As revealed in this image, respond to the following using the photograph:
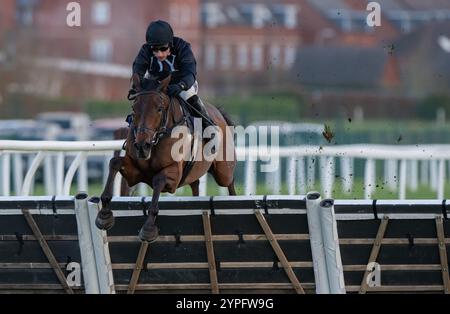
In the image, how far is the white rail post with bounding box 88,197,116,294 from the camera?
7.91 metres

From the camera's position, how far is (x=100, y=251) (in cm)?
793

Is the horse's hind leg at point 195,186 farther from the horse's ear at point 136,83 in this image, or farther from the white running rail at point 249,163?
the horse's ear at point 136,83

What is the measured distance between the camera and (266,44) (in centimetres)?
4200

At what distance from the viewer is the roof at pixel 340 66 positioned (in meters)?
36.7

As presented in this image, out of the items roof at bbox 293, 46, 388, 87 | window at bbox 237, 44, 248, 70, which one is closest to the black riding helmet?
roof at bbox 293, 46, 388, 87

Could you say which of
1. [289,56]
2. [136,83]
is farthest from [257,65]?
[136,83]

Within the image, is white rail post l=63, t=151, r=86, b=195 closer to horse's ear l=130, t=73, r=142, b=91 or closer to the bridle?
the bridle

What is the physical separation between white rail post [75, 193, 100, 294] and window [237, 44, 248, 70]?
1219 inches

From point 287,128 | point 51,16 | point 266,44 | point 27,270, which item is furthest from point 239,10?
point 27,270

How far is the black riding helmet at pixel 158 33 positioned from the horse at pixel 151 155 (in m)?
0.24

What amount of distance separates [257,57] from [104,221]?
32633 mm

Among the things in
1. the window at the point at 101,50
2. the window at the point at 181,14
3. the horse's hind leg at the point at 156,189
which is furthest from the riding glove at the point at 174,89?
the window at the point at 181,14
